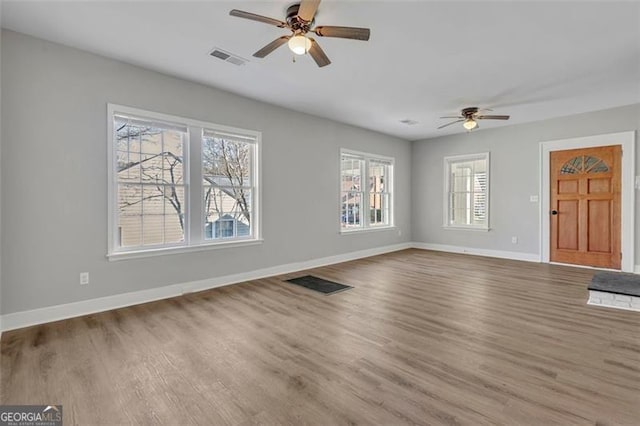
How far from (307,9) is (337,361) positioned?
2641mm

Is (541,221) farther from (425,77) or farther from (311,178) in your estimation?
(311,178)

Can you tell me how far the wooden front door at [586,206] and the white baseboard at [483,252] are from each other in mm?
386

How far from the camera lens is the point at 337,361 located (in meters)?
2.33

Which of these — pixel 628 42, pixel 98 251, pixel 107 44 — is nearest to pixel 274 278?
pixel 98 251

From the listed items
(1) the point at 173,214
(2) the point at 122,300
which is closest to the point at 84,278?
(2) the point at 122,300

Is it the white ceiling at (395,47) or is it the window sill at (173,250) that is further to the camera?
the window sill at (173,250)

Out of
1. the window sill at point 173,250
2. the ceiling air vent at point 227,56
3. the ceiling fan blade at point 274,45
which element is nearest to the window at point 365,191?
the window sill at point 173,250

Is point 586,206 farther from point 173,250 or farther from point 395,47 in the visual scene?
point 173,250

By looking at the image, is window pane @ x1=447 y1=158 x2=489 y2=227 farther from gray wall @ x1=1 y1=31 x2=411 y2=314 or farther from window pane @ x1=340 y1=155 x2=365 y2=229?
gray wall @ x1=1 y1=31 x2=411 y2=314

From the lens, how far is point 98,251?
339cm

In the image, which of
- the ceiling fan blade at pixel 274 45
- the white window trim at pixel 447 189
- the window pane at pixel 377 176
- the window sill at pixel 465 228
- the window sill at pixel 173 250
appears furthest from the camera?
the window pane at pixel 377 176

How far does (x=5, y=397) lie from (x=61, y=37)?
3.19m

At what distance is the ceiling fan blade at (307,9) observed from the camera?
213 centimetres

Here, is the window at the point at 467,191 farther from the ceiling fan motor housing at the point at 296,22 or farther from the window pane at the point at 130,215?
the window pane at the point at 130,215
